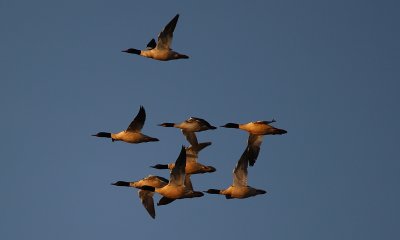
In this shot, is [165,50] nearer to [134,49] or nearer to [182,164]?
[134,49]

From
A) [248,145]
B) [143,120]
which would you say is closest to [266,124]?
[248,145]

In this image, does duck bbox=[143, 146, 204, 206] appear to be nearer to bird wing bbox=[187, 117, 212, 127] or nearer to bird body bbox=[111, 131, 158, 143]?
bird body bbox=[111, 131, 158, 143]

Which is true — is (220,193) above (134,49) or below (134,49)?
below

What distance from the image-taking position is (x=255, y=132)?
187ft

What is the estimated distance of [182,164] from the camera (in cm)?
4934

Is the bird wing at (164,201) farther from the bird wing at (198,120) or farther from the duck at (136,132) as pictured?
the bird wing at (198,120)

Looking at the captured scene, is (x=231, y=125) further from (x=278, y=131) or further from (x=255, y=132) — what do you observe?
(x=278, y=131)

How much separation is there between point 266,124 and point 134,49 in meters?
9.06

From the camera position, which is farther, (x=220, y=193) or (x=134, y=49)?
(x=134, y=49)

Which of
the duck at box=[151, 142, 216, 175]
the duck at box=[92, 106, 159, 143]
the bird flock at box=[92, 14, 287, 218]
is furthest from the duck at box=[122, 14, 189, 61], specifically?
the duck at box=[151, 142, 216, 175]

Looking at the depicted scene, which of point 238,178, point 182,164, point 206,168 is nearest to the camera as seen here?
point 182,164

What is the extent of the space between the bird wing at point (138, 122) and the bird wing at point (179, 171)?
6.75 m

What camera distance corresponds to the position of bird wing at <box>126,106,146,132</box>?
55750mm

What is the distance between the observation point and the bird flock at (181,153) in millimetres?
50281
